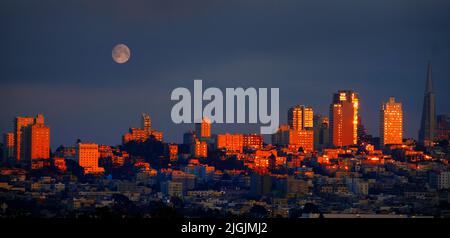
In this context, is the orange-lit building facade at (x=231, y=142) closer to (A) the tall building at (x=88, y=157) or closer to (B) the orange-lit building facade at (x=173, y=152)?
(B) the orange-lit building facade at (x=173, y=152)

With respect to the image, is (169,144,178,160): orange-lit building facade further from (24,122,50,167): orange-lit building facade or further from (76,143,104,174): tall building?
(24,122,50,167): orange-lit building facade

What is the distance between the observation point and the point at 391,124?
94438 mm

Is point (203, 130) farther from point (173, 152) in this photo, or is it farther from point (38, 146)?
point (38, 146)

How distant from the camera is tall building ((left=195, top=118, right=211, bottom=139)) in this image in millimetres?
94750

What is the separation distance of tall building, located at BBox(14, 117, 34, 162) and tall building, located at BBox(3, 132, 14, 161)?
0.34 metres

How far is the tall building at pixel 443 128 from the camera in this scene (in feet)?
310

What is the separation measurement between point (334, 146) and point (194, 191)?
21218 millimetres

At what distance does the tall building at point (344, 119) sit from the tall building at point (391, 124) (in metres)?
2.07

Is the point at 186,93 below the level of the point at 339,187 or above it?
above

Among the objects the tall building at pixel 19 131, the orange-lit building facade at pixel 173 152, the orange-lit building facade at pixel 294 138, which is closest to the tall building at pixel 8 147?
the tall building at pixel 19 131
